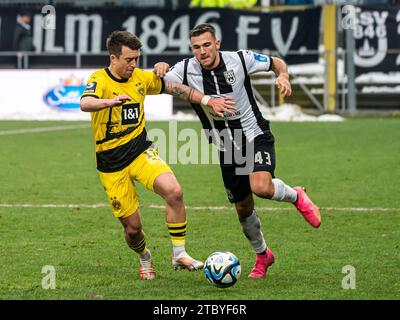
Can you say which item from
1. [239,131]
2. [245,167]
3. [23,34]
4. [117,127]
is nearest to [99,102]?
[117,127]

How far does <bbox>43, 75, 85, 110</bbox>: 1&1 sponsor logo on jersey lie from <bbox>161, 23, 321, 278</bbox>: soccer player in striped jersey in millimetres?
20427

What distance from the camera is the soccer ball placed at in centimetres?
846

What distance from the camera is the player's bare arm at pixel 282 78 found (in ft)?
31.0

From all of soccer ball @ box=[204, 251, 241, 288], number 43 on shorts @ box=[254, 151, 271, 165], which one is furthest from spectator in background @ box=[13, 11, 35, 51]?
soccer ball @ box=[204, 251, 241, 288]

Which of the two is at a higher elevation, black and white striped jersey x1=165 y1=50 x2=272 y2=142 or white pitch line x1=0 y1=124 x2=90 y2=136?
black and white striped jersey x1=165 y1=50 x2=272 y2=142

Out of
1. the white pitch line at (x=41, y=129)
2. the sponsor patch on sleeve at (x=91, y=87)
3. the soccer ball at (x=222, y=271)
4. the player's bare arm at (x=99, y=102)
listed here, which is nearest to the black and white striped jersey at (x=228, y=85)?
the sponsor patch on sleeve at (x=91, y=87)

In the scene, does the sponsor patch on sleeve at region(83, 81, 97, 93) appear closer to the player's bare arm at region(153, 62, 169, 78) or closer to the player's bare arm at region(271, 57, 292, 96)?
the player's bare arm at region(153, 62, 169, 78)

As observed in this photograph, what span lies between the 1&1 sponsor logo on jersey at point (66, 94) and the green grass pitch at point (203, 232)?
28.8 feet

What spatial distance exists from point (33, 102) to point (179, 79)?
21.5 metres

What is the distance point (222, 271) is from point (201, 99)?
167 cm

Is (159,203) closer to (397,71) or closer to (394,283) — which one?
(394,283)

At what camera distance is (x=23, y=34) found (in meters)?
32.2

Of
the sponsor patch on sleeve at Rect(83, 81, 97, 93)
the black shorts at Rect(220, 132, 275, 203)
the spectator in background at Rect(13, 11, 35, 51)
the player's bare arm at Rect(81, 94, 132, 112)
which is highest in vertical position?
the spectator in background at Rect(13, 11, 35, 51)

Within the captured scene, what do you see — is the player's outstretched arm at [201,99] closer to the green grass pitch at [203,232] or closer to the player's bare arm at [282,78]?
the player's bare arm at [282,78]
